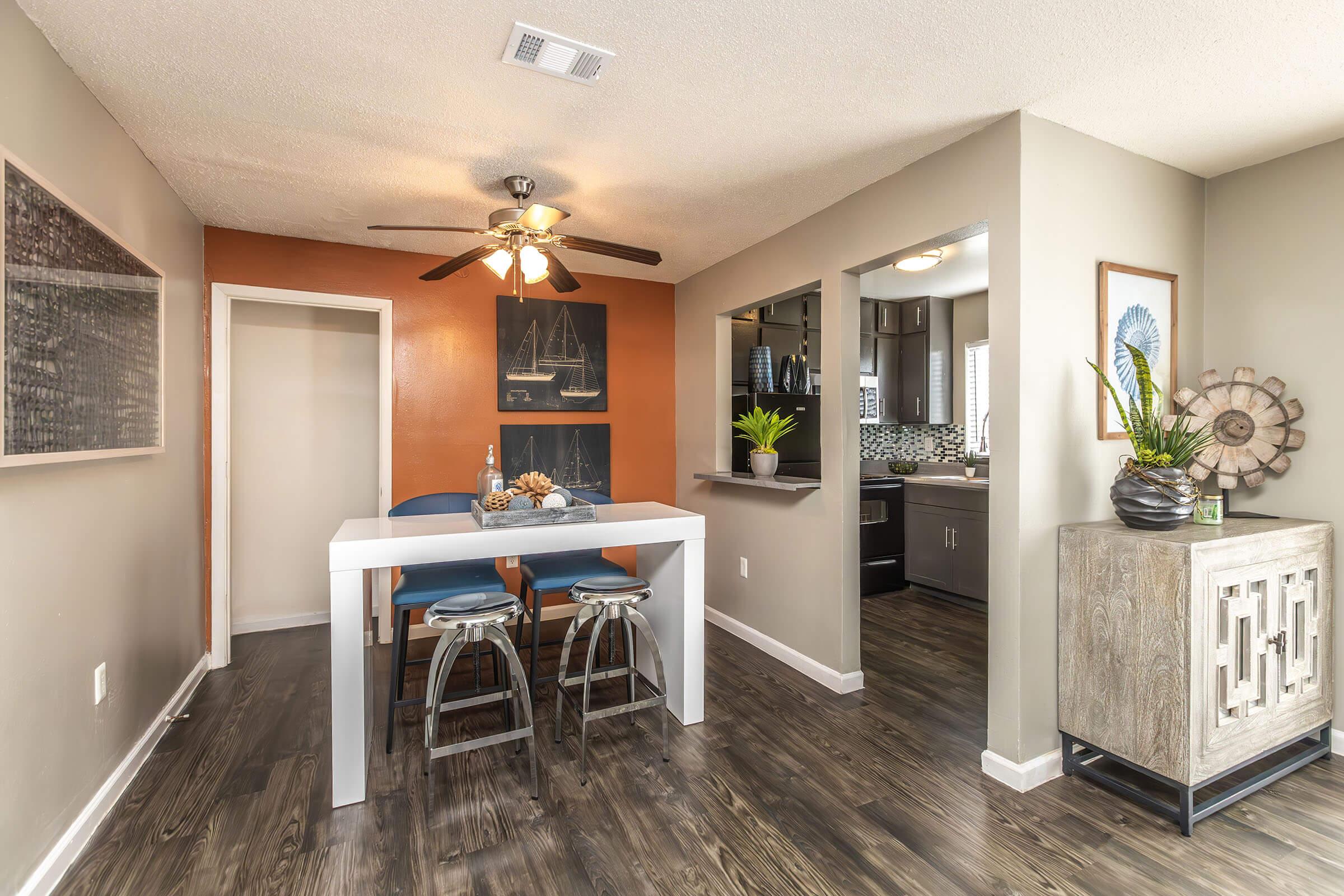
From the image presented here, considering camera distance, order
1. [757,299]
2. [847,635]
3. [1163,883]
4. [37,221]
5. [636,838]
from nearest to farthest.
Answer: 1. [37,221]
2. [1163,883]
3. [636,838]
4. [847,635]
5. [757,299]

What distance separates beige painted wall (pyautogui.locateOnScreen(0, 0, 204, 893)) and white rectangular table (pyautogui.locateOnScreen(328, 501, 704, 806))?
0.69 meters

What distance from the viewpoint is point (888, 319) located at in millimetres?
5371

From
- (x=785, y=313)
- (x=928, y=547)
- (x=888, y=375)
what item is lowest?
(x=928, y=547)

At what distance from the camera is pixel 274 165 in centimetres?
265

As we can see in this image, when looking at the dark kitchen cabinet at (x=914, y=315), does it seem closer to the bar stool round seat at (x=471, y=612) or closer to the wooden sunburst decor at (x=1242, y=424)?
the wooden sunburst decor at (x=1242, y=424)

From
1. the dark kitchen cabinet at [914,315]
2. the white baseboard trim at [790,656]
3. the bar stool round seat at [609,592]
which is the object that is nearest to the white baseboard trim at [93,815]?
the bar stool round seat at [609,592]

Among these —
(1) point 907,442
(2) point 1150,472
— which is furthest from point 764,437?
(1) point 907,442

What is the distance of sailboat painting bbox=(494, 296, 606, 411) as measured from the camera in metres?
A: 4.12

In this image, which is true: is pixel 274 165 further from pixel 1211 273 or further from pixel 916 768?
pixel 1211 273

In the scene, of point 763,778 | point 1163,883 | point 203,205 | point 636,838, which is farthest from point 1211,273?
point 203,205

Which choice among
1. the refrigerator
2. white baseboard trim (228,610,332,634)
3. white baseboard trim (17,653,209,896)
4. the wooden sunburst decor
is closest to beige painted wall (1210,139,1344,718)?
the wooden sunburst decor

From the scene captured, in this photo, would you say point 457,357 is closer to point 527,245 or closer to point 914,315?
point 527,245

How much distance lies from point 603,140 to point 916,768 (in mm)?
2623

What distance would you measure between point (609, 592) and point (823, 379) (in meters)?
1.60
